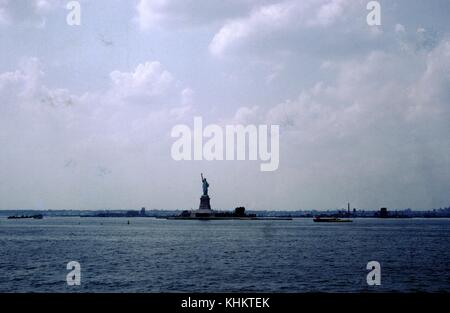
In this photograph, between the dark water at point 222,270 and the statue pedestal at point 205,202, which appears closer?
the dark water at point 222,270

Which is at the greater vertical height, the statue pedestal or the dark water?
the statue pedestal

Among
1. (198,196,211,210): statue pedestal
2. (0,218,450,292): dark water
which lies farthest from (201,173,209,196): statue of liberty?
(0,218,450,292): dark water

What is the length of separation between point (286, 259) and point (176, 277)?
16140 mm

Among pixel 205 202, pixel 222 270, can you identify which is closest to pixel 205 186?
pixel 205 202

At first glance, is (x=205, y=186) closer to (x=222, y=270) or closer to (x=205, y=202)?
(x=205, y=202)

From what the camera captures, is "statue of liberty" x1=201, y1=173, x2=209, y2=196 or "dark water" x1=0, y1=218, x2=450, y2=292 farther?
"statue of liberty" x1=201, y1=173, x2=209, y2=196

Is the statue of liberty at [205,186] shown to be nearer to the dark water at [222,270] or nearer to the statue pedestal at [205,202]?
the statue pedestal at [205,202]

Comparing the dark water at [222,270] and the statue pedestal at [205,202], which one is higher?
the statue pedestal at [205,202]

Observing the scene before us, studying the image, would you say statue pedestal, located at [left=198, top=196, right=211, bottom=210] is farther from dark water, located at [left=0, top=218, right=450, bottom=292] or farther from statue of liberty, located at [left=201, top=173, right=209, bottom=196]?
dark water, located at [left=0, top=218, right=450, bottom=292]

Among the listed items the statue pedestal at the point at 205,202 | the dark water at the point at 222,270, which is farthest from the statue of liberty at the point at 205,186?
the dark water at the point at 222,270

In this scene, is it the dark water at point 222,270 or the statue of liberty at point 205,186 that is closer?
the dark water at point 222,270

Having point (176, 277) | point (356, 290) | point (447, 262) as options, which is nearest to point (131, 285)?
point (176, 277)
